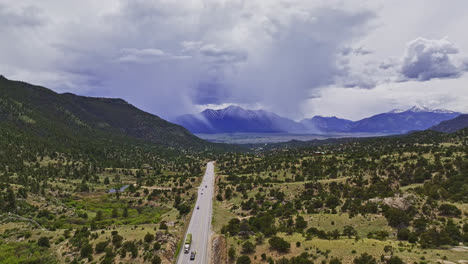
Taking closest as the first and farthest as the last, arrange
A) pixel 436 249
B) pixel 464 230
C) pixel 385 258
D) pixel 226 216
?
pixel 385 258
pixel 436 249
pixel 464 230
pixel 226 216

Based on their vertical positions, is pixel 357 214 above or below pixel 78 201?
above

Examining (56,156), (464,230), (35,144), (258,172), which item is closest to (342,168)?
(258,172)

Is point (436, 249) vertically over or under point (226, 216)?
over

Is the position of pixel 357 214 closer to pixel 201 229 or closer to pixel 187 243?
pixel 201 229

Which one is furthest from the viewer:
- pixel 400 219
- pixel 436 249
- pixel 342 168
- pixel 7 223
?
pixel 342 168

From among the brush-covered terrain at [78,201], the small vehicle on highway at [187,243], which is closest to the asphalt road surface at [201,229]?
the small vehicle on highway at [187,243]

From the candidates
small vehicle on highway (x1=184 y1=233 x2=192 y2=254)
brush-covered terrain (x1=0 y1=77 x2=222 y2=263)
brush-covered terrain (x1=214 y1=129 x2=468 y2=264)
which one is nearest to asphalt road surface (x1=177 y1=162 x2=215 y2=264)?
small vehicle on highway (x1=184 y1=233 x2=192 y2=254)

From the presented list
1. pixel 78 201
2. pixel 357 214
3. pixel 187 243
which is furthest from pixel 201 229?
pixel 78 201

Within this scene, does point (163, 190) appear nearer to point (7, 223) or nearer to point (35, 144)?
point (7, 223)
